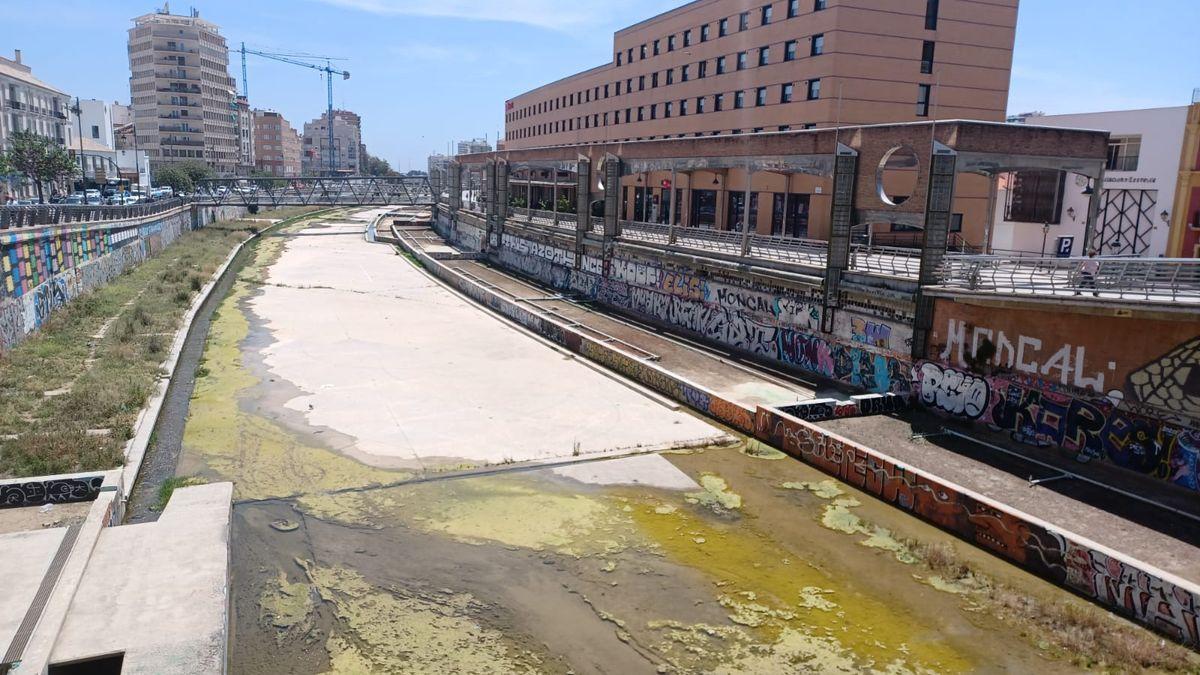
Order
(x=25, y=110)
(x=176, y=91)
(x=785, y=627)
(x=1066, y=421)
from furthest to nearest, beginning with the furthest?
(x=176, y=91) < (x=25, y=110) < (x=1066, y=421) < (x=785, y=627)

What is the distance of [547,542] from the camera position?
15250mm

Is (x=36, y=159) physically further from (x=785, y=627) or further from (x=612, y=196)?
(x=785, y=627)

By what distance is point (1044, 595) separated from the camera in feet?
44.5

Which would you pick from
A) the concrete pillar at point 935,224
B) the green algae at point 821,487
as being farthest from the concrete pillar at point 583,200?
the green algae at point 821,487

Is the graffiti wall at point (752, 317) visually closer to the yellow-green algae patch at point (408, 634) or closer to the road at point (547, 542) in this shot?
the road at point (547, 542)

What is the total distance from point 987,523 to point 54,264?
1460 inches

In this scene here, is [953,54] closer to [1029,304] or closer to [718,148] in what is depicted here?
[718,148]

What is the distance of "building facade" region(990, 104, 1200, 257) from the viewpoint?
34.8m

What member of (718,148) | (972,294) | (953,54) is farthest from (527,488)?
(953,54)

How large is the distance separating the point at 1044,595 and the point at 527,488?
408 inches

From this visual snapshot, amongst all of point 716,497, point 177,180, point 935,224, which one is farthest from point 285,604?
point 177,180

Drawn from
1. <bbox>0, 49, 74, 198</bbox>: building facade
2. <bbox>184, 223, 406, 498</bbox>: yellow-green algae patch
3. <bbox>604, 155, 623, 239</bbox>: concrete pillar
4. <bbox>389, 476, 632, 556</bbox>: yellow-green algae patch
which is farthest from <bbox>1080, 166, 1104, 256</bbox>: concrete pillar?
<bbox>0, 49, 74, 198</bbox>: building facade

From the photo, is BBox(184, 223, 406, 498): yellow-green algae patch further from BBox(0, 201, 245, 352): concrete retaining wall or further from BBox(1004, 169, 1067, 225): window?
BBox(1004, 169, 1067, 225): window

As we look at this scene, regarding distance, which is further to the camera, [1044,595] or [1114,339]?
[1114,339]
